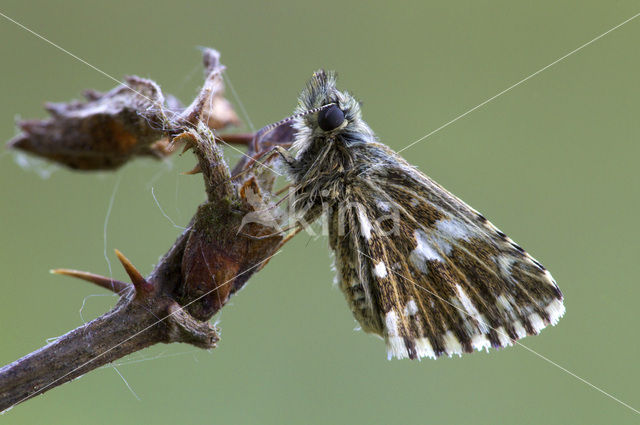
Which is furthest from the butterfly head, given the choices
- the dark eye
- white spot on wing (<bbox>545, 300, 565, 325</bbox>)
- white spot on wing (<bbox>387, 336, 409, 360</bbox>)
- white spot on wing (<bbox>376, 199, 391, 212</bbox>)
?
white spot on wing (<bbox>545, 300, 565, 325</bbox>)

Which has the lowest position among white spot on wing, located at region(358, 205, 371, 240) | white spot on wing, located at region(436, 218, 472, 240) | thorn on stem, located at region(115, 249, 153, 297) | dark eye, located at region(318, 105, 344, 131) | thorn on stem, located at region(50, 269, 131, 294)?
thorn on stem, located at region(115, 249, 153, 297)

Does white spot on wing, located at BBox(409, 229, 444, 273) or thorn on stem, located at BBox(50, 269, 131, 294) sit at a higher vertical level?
white spot on wing, located at BBox(409, 229, 444, 273)

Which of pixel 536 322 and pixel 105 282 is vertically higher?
pixel 105 282

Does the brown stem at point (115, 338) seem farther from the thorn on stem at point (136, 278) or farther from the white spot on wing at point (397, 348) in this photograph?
the white spot on wing at point (397, 348)

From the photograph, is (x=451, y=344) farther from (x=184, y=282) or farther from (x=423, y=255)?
(x=184, y=282)

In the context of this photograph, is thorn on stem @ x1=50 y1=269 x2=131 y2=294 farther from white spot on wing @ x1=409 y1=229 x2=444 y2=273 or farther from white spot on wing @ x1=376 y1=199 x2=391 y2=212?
white spot on wing @ x1=409 y1=229 x2=444 y2=273

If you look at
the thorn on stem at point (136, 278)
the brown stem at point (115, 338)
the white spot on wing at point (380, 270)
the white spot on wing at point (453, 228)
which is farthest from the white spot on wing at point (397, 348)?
the thorn on stem at point (136, 278)

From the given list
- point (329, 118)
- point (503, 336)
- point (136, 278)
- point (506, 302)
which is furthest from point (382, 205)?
point (136, 278)
